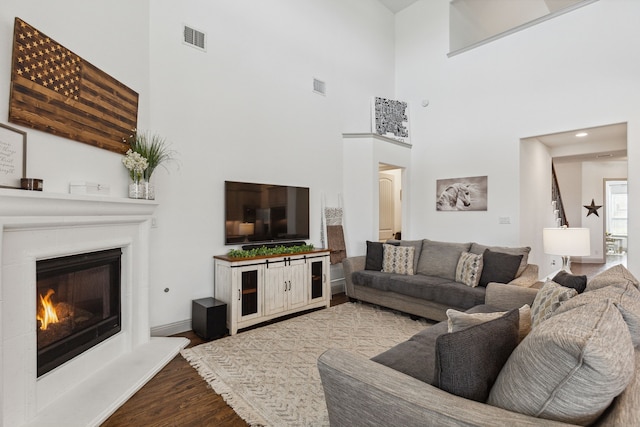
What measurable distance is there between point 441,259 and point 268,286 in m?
2.22

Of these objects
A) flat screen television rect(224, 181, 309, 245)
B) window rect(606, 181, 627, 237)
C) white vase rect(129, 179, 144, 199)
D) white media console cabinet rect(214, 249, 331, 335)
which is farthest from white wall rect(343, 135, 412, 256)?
window rect(606, 181, 627, 237)

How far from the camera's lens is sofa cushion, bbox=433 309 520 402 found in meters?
1.13

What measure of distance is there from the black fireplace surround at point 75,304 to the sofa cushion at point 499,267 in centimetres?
372

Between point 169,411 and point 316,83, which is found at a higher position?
point 316,83

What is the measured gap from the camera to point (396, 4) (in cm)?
649

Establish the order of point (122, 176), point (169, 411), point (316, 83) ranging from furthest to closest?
point (316, 83), point (122, 176), point (169, 411)

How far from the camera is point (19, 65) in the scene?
6.45 feet

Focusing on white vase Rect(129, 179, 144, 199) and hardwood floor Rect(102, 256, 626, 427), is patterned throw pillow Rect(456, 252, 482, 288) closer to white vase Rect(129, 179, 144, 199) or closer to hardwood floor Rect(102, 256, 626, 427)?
hardwood floor Rect(102, 256, 626, 427)

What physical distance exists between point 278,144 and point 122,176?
2109 millimetres

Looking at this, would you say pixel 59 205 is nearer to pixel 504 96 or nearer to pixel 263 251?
pixel 263 251

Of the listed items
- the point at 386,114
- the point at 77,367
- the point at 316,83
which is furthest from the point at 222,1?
the point at 77,367

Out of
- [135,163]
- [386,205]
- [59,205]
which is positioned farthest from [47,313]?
[386,205]

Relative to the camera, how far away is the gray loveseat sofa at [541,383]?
870 millimetres

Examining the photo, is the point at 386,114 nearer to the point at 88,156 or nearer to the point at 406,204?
the point at 406,204
